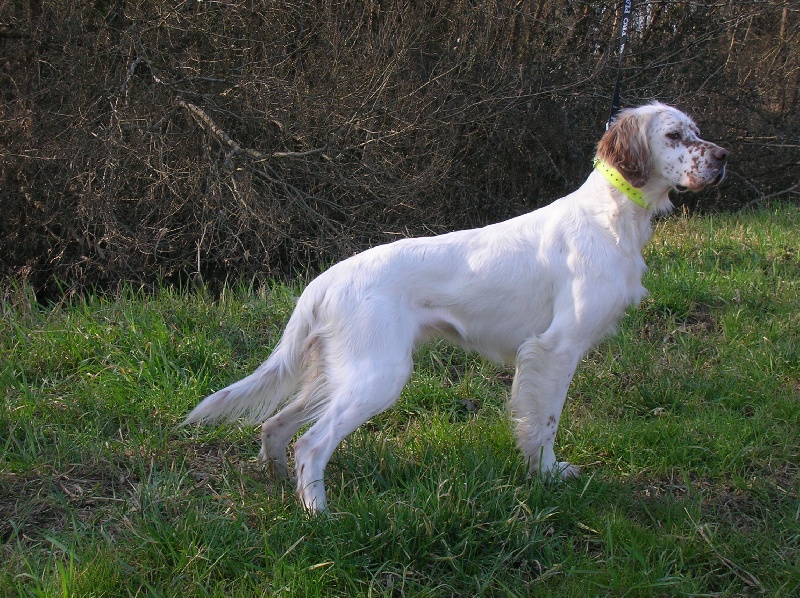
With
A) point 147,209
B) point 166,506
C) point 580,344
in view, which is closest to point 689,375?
point 580,344

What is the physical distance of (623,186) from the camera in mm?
3086

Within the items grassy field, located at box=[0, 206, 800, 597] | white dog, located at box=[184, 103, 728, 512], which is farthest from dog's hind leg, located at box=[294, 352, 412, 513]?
grassy field, located at box=[0, 206, 800, 597]

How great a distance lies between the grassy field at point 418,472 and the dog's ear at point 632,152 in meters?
1.03

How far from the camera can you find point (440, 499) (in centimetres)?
243

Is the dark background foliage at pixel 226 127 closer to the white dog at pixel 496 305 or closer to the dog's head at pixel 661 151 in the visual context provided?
the white dog at pixel 496 305

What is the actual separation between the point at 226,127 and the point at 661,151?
4.60 meters

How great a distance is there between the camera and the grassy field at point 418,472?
2256 millimetres

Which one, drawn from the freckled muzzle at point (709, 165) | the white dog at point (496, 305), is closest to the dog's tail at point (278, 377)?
the white dog at point (496, 305)

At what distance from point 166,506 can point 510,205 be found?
6608 mm

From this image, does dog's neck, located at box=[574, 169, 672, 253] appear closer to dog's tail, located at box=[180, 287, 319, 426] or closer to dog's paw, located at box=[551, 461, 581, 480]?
dog's paw, located at box=[551, 461, 581, 480]

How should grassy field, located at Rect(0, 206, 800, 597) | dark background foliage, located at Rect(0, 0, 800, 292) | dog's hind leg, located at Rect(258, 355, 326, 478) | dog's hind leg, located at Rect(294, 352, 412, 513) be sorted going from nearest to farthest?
grassy field, located at Rect(0, 206, 800, 597) → dog's hind leg, located at Rect(294, 352, 412, 513) → dog's hind leg, located at Rect(258, 355, 326, 478) → dark background foliage, located at Rect(0, 0, 800, 292)

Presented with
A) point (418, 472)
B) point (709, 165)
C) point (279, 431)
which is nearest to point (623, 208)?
point (709, 165)

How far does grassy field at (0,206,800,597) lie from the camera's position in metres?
2.26

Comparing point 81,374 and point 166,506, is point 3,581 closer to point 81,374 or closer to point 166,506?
point 166,506
